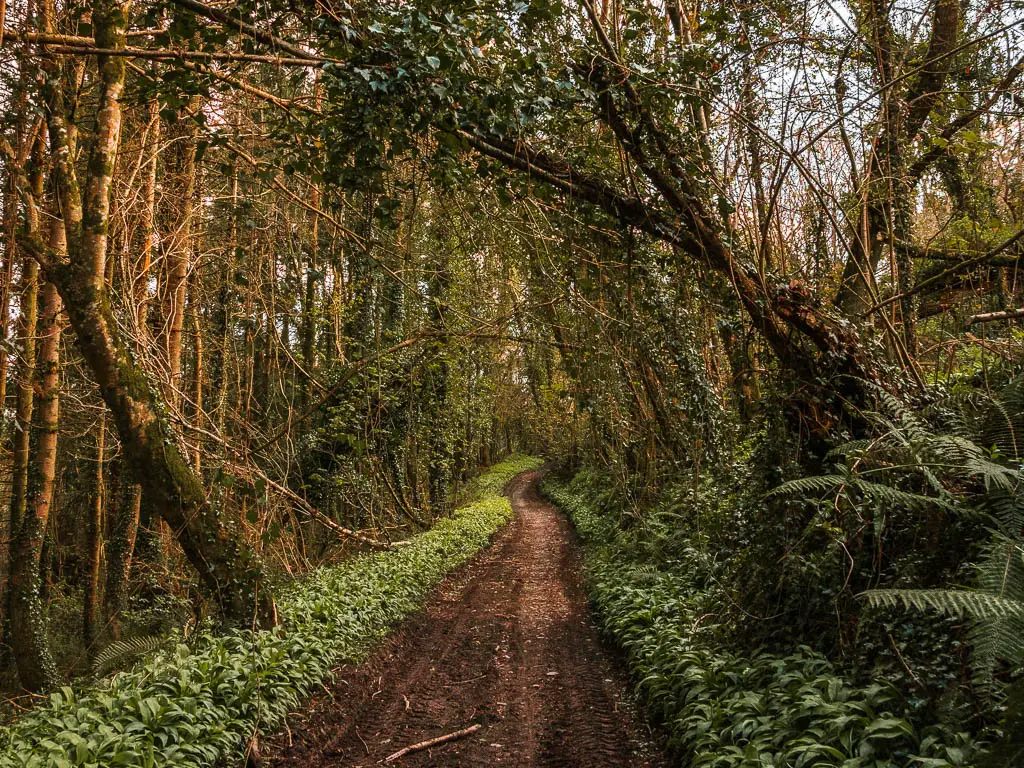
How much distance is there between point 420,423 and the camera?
15.4 meters

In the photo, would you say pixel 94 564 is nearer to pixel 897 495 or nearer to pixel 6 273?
pixel 6 273

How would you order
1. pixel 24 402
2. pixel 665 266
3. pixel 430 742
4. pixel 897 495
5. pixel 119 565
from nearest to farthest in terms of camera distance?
pixel 897 495 < pixel 430 742 < pixel 665 266 < pixel 24 402 < pixel 119 565

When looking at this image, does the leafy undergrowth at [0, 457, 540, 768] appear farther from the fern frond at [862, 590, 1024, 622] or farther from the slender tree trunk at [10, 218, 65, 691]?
the fern frond at [862, 590, 1024, 622]

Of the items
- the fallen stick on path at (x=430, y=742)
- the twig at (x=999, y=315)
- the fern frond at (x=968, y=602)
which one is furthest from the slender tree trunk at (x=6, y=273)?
the twig at (x=999, y=315)

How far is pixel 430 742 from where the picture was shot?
4973 millimetres

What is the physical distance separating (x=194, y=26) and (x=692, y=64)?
150 inches

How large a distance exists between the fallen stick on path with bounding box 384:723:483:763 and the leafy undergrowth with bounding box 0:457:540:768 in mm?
1035

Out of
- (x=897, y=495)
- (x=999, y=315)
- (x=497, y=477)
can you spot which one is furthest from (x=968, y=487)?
(x=497, y=477)

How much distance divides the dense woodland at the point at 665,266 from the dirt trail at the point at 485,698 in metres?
0.92

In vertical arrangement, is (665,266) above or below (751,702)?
above

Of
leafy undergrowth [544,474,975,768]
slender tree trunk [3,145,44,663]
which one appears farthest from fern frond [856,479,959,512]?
slender tree trunk [3,145,44,663]

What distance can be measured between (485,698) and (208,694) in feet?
→ 8.09

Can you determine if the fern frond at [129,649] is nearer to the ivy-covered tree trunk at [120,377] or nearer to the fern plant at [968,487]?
the ivy-covered tree trunk at [120,377]

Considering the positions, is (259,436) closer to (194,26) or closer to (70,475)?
(194,26)
